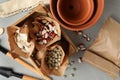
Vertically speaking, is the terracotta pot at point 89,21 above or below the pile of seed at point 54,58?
above

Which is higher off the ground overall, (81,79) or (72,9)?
(72,9)

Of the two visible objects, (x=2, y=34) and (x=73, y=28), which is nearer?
(x=73, y=28)

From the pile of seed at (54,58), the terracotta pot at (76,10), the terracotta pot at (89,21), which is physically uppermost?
the terracotta pot at (76,10)

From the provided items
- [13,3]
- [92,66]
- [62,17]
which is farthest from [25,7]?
[92,66]

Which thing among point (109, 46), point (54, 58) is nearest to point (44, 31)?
point (54, 58)

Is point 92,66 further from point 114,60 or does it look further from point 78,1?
point 78,1
